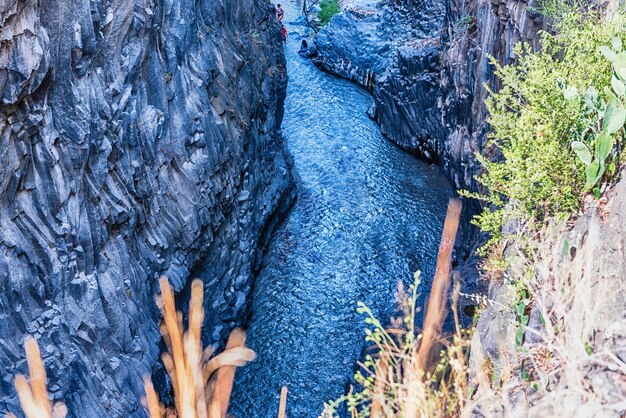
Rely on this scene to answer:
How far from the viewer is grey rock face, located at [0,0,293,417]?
9398mm

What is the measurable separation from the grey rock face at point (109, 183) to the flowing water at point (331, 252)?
1766mm

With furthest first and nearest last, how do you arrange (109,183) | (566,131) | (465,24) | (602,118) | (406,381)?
(465,24) → (109,183) → (566,131) → (602,118) → (406,381)

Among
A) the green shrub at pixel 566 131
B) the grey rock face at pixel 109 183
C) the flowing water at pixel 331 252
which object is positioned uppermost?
the green shrub at pixel 566 131

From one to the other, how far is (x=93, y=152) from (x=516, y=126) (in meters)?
7.45

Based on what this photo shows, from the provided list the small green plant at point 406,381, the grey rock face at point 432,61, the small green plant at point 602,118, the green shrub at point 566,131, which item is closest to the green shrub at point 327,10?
the grey rock face at point 432,61

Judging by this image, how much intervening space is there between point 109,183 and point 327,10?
33986 mm

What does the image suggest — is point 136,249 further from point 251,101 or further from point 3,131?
point 251,101

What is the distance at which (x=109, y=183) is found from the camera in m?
11.5

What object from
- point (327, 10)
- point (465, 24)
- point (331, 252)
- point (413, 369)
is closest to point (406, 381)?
point (413, 369)

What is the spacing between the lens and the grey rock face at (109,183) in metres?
9.40

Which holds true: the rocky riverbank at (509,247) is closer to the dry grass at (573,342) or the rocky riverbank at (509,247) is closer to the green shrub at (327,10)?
the dry grass at (573,342)

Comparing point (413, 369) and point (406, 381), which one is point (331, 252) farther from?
point (406, 381)

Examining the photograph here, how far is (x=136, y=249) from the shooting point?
12.5 metres

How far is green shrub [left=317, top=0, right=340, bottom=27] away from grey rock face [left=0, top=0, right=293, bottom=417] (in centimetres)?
2598
